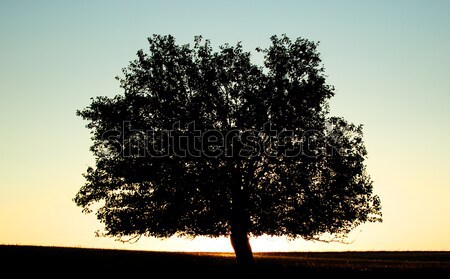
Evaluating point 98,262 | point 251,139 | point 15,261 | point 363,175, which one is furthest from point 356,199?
point 15,261

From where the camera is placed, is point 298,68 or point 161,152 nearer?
point 161,152

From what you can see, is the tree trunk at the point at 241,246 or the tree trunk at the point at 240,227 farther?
the tree trunk at the point at 241,246

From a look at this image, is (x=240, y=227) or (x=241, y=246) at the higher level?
(x=240, y=227)

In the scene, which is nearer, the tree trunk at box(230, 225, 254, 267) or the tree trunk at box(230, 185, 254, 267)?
the tree trunk at box(230, 185, 254, 267)

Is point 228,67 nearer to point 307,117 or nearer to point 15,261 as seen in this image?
point 307,117

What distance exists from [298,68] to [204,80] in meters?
6.33

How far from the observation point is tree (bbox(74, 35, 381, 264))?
29875mm

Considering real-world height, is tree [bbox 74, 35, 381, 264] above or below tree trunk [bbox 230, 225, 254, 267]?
above

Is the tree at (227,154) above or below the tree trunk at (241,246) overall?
above

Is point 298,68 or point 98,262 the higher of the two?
point 298,68

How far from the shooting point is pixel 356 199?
3164 cm

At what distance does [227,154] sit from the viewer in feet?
97.0

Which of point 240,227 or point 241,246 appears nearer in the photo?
point 240,227

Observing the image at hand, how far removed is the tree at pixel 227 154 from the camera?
29875 mm
